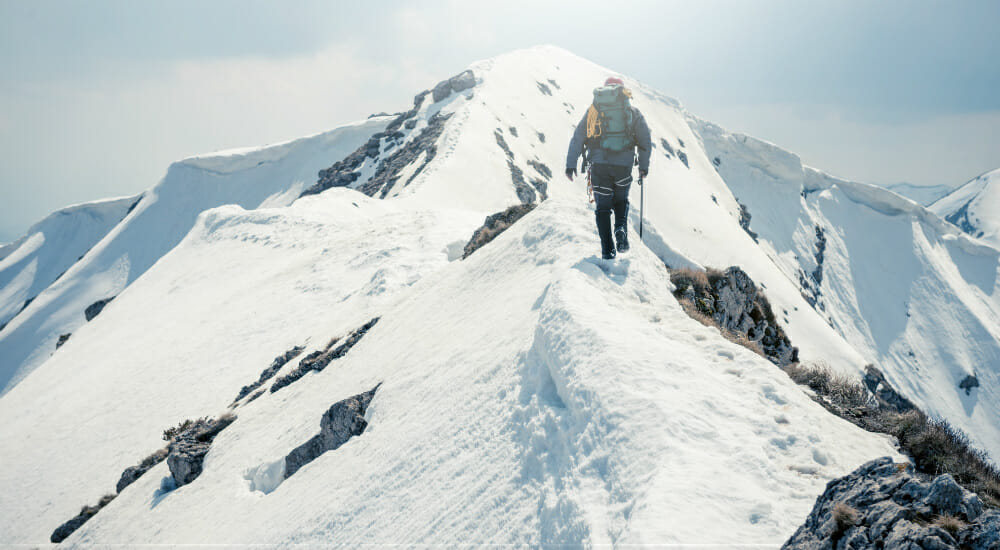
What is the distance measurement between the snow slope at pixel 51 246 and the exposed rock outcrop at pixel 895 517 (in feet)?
357

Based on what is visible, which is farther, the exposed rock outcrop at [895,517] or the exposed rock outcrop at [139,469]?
the exposed rock outcrop at [139,469]

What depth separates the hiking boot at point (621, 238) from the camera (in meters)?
9.16

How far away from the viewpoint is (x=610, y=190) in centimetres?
898

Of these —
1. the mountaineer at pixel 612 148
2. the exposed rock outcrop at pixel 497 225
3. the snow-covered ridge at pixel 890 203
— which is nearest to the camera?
the mountaineer at pixel 612 148

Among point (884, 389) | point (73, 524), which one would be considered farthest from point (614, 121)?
point (884, 389)

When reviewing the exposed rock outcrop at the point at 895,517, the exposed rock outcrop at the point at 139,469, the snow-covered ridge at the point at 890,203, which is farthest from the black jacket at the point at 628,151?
the snow-covered ridge at the point at 890,203

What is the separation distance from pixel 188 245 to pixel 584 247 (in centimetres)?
2838

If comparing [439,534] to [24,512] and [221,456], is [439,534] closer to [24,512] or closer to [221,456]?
[221,456]

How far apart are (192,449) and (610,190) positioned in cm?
1035

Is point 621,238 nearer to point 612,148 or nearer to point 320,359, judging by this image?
point 612,148

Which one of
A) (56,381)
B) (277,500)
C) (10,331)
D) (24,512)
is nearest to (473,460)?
(277,500)

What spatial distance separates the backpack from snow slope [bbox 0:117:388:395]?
60373mm

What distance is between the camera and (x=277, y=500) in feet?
24.5

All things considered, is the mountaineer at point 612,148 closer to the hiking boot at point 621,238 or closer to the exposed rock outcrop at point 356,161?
the hiking boot at point 621,238
